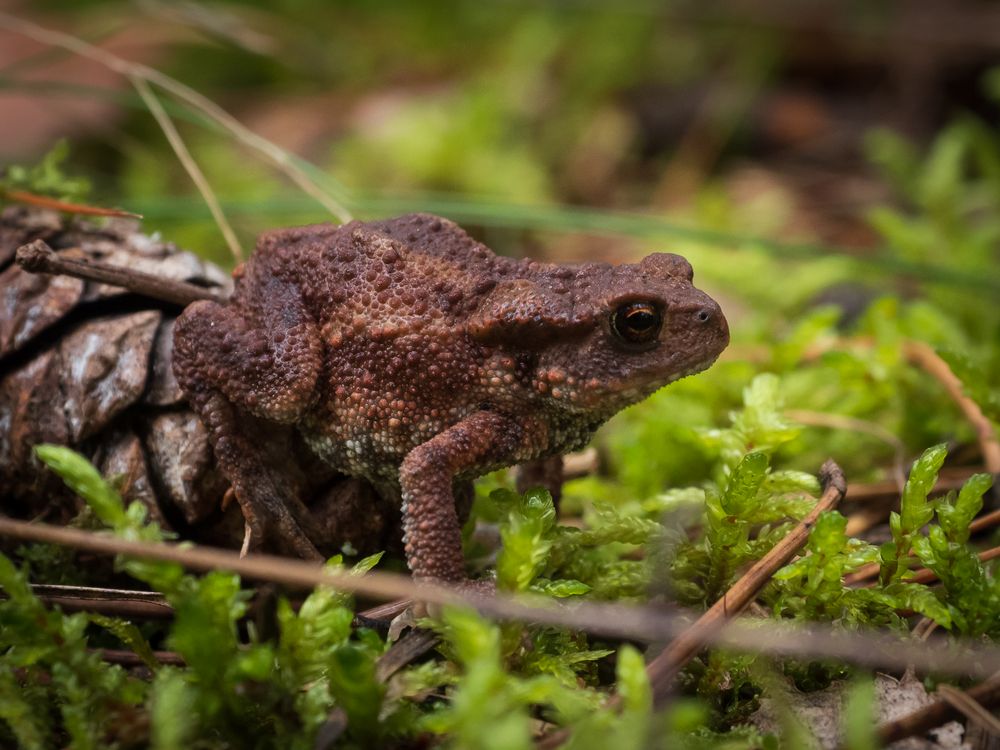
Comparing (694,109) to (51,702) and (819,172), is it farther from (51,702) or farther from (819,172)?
(51,702)

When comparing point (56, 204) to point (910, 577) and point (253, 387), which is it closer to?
point (253, 387)

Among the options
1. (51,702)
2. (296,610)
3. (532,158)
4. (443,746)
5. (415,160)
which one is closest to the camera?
(443,746)

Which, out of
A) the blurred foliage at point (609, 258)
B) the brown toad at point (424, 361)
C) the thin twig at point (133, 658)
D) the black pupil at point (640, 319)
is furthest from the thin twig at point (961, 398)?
the thin twig at point (133, 658)

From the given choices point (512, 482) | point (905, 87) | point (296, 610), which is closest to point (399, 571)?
point (296, 610)

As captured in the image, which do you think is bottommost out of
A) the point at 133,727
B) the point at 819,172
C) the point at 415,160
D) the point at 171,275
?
the point at 133,727

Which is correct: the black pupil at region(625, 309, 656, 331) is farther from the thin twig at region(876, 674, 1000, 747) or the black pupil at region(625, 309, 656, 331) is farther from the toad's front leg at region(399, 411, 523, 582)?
the thin twig at region(876, 674, 1000, 747)

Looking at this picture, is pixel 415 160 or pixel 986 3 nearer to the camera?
pixel 415 160

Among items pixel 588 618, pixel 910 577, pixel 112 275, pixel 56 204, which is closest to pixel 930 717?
pixel 910 577
